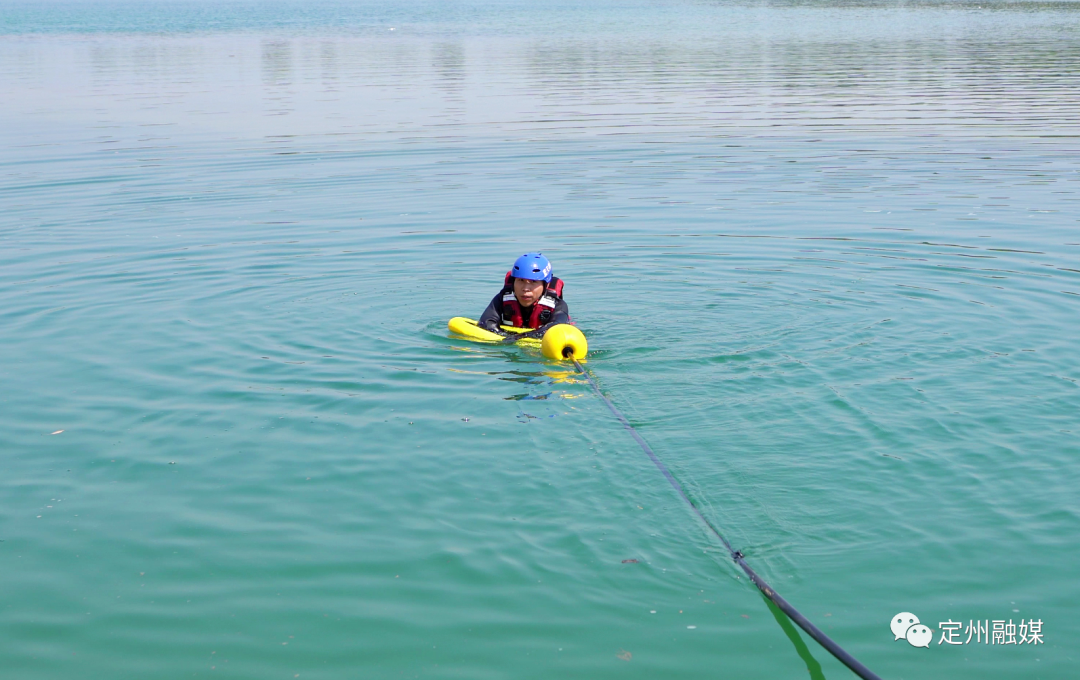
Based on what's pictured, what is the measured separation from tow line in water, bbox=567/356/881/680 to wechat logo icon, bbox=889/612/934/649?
47cm

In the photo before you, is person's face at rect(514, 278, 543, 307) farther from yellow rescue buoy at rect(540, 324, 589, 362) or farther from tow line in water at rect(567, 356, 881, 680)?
tow line in water at rect(567, 356, 881, 680)

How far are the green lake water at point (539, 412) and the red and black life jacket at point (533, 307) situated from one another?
0.70m

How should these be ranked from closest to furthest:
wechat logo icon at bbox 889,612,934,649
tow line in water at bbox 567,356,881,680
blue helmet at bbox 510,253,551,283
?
tow line in water at bbox 567,356,881,680 < wechat logo icon at bbox 889,612,934,649 < blue helmet at bbox 510,253,551,283

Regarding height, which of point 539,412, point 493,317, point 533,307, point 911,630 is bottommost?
point 911,630

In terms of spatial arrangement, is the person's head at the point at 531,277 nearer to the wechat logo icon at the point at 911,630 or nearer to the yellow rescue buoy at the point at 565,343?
the yellow rescue buoy at the point at 565,343

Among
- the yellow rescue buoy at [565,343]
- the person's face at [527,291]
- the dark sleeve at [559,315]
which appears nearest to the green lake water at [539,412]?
the yellow rescue buoy at [565,343]

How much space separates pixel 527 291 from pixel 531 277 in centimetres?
18

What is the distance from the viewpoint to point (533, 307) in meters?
12.4

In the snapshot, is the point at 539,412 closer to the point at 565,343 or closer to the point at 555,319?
the point at 565,343

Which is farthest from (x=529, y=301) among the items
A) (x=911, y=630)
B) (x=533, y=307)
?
(x=911, y=630)

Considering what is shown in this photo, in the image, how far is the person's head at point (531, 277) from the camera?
1209cm

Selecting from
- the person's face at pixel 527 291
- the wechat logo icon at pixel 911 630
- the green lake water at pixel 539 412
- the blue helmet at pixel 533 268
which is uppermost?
the blue helmet at pixel 533 268

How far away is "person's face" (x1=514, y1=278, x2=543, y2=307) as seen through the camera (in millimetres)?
12180

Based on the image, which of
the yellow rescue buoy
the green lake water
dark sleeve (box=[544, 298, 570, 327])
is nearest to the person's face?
dark sleeve (box=[544, 298, 570, 327])
